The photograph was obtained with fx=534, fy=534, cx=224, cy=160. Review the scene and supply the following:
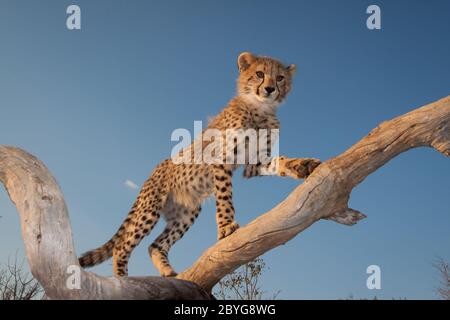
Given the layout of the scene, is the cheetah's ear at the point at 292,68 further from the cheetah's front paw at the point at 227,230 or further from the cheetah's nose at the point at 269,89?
the cheetah's front paw at the point at 227,230

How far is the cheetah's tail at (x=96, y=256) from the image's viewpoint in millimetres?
6679

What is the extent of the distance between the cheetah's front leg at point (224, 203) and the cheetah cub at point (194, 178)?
2 cm

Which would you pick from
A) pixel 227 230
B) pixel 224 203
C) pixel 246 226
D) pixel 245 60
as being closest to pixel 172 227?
pixel 224 203

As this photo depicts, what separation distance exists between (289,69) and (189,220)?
2.34m

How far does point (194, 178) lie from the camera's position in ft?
21.7

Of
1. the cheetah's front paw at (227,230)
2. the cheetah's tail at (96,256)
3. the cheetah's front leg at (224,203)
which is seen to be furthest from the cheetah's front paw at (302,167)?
the cheetah's tail at (96,256)

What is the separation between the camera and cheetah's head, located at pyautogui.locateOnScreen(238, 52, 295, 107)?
644cm

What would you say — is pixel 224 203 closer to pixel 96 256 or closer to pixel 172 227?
pixel 172 227

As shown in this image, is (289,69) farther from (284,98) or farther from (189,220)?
(189,220)

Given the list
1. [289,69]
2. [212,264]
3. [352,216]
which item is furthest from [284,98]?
[212,264]

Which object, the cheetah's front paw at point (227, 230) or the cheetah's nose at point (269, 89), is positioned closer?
the cheetah's front paw at point (227, 230)

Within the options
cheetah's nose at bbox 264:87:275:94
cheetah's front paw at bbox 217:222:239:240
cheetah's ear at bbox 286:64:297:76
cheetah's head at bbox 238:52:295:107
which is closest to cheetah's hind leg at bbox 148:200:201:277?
cheetah's front paw at bbox 217:222:239:240
